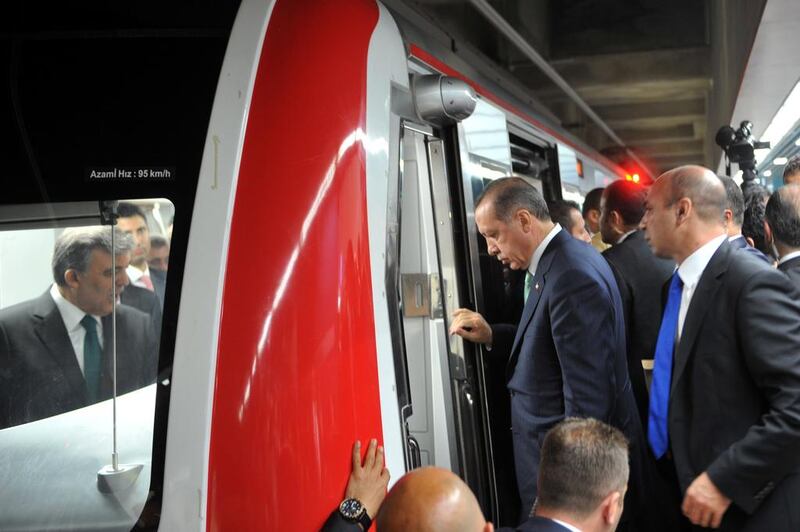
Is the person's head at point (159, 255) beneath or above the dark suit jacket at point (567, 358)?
above

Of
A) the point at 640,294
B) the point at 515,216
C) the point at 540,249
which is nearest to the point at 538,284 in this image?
the point at 540,249

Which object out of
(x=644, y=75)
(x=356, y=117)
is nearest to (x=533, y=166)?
(x=356, y=117)

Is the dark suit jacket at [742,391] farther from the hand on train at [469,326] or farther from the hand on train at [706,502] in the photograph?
the hand on train at [469,326]

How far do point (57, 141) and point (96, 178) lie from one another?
157mm

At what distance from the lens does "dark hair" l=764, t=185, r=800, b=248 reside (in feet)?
9.67

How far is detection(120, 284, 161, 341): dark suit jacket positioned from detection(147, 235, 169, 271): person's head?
2.8 inches

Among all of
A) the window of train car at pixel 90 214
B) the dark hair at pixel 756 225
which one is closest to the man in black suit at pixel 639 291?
the dark hair at pixel 756 225

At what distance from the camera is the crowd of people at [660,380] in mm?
1844

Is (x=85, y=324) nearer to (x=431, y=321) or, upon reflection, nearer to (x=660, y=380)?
(x=431, y=321)

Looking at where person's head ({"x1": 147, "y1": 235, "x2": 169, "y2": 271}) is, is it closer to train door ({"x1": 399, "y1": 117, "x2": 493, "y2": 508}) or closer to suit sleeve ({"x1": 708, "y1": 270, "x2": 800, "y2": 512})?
train door ({"x1": 399, "y1": 117, "x2": 493, "y2": 508})

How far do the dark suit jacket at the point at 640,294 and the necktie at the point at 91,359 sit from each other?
8.58 feet

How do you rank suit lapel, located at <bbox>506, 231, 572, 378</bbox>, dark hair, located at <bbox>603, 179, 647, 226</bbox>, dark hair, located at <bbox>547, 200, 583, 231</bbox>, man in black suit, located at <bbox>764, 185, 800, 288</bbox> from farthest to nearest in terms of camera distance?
1. dark hair, located at <bbox>547, 200, 583, 231</bbox>
2. dark hair, located at <bbox>603, 179, 647, 226</bbox>
3. suit lapel, located at <bbox>506, 231, 572, 378</bbox>
4. man in black suit, located at <bbox>764, 185, 800, 288</bbox>

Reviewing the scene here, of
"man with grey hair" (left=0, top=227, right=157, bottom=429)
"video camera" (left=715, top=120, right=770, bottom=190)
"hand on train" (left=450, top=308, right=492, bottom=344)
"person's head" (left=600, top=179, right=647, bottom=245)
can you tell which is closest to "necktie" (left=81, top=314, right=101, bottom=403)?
"man with grey hair" (left=0, top=227, right=157, bottom=429)

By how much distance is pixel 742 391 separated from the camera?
242 cm
